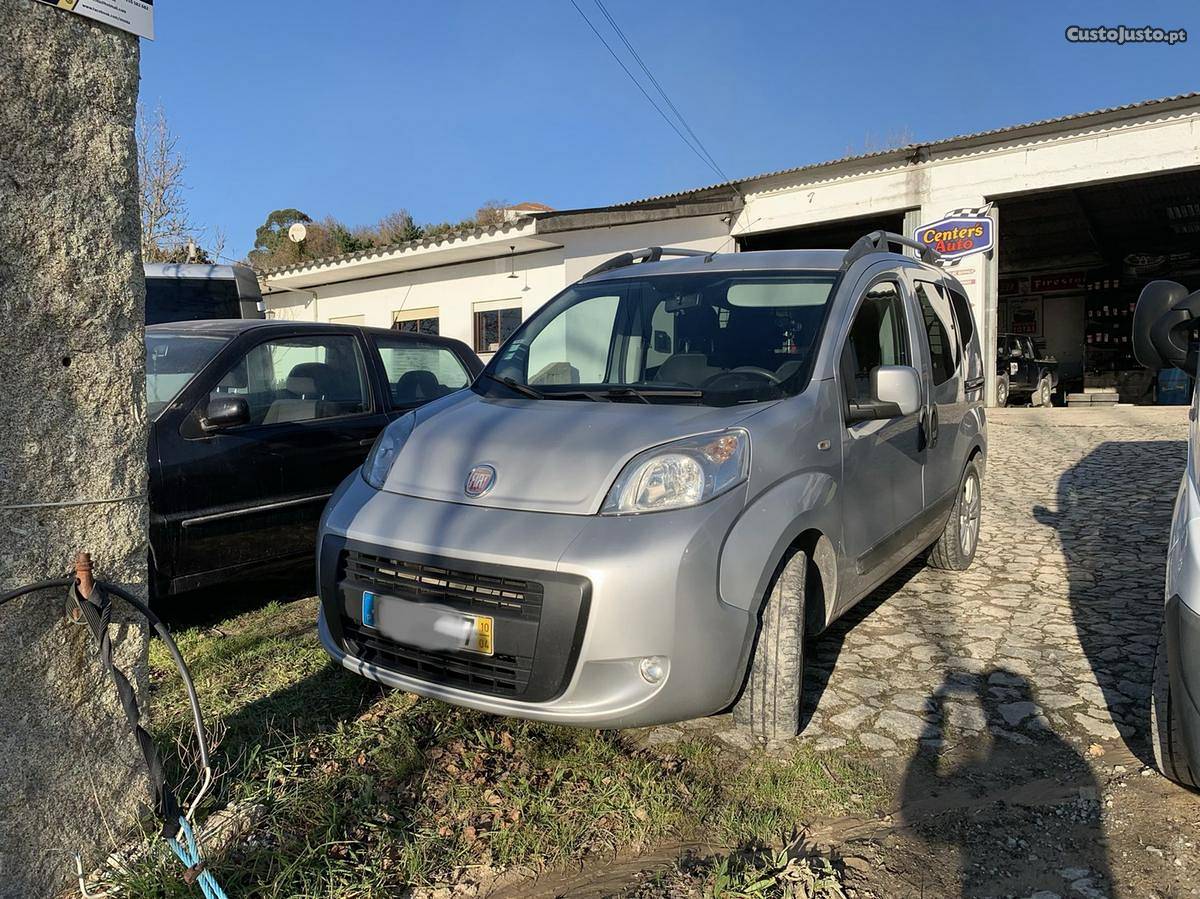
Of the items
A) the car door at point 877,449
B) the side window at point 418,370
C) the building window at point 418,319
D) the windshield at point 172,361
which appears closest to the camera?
the car door at point 877,449

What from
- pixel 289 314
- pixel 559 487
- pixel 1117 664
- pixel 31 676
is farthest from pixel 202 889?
pixel 289 314

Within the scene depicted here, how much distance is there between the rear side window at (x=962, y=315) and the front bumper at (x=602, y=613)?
3238mm

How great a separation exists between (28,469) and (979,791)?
9.37 ft

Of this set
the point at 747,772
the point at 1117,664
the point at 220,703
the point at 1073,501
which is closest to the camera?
the point at 747,772

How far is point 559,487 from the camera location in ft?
8.62

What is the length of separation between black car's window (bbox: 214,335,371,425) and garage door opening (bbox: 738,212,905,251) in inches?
398

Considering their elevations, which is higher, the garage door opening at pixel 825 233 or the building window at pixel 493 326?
the garage door opening at pixel 825 233

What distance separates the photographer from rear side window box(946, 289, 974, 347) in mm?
5156

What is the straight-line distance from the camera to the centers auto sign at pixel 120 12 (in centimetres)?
197

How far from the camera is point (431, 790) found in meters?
2.65

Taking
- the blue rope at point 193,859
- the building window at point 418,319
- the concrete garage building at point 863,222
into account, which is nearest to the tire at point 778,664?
the blue rope at point 193,859

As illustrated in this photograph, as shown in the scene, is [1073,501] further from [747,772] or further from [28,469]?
[28,469]

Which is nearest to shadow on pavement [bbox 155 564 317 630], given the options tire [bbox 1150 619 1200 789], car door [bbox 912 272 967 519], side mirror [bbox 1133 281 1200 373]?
car door [bbox 912 272 967 519]

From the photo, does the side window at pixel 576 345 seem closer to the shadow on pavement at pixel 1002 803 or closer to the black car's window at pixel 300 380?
the black car's window at pixel 300 380
